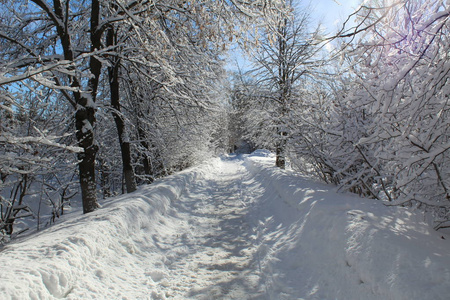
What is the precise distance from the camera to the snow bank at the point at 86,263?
2602 millimetres

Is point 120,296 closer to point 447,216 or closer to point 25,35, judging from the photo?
point 447,216

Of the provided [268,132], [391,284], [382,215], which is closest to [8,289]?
[391,284]

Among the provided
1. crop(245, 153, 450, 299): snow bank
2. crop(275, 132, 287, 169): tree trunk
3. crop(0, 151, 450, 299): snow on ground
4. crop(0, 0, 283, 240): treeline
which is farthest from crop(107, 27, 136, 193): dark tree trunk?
crop(245, 153, 450, 299): snow bank

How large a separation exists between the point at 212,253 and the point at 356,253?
8.35 feet

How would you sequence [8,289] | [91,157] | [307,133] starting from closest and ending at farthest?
[8,289] < [91,157] < [307,133]

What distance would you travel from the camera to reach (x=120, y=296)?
10.3 feet

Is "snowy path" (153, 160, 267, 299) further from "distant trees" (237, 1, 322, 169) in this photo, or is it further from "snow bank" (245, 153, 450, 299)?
"distant trees" (237, 1, 322, 169)

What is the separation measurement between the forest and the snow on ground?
27.8 inches

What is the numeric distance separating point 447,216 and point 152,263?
14.0 feet

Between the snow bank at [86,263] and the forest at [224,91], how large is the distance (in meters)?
1.15

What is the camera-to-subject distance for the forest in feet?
8.73

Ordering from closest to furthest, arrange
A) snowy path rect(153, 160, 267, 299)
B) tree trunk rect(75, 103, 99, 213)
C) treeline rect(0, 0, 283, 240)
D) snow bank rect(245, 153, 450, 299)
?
snow bank rect(245, 153, 450, 299) → snowy path rect(153, 160, 267, 299) → treeline rect(0, 0, 283, 240) → tree trunk rect(75, 103, 99, 213)

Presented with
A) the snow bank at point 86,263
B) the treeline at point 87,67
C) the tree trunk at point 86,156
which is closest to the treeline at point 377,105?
the treeline at point 87,67

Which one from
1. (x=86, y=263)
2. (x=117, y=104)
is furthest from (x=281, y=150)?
(x=86, y=263)
